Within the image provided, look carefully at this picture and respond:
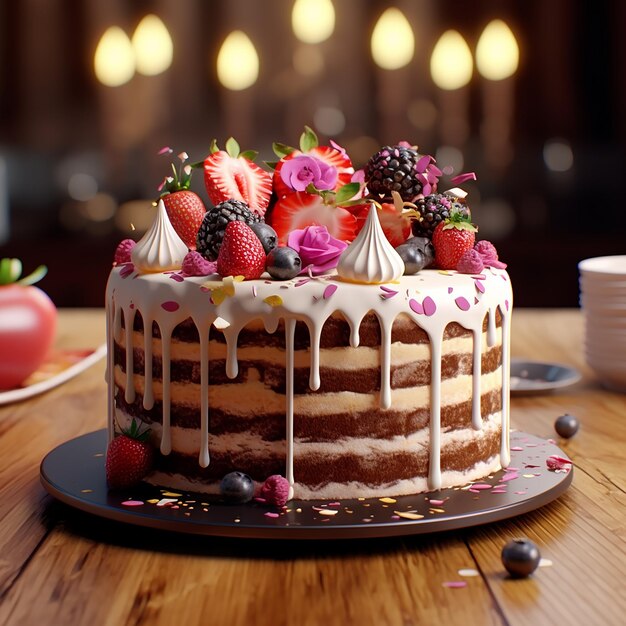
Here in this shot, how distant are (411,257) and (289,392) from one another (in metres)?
0.30

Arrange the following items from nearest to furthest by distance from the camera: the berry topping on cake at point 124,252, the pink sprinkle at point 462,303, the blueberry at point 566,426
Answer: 1. the pink sprinkle at point 462,303
2. the berry topping on cake at point 124,252
3. the blueberry at point 566,426

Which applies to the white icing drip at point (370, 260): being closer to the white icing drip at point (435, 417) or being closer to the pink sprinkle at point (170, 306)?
the white icing drip at point (435, 417)

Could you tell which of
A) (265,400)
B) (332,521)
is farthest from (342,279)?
(332,521)

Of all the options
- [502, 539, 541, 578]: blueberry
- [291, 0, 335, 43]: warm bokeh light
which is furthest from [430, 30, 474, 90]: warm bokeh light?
[502, 539, 541, 578]: blueberry

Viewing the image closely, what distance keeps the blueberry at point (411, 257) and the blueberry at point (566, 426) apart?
0.51 m

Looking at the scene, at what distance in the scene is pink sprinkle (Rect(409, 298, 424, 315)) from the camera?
1487 mm

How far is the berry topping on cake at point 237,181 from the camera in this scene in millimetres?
1722

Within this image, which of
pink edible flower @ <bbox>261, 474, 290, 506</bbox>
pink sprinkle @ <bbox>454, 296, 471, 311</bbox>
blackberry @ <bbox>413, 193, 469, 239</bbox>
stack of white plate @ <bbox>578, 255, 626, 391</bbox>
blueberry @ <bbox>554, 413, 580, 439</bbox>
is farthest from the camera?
stack of white plate @ <bbox>578, 255, 626, 391</bbox>

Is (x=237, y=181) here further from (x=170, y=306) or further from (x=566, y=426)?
(x=566, y=426)

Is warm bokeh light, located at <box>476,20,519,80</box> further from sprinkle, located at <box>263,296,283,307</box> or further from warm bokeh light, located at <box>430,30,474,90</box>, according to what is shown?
sprinkle, located at <box>263,296,283,307</box>

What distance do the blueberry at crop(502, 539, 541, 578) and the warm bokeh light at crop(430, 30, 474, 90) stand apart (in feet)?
14.7

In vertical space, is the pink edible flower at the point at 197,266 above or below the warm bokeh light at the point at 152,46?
below

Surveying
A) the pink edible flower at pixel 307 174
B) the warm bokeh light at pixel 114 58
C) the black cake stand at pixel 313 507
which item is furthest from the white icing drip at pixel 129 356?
the warm bokeh light at pixel 114 58

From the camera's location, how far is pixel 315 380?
1462 millimetres
